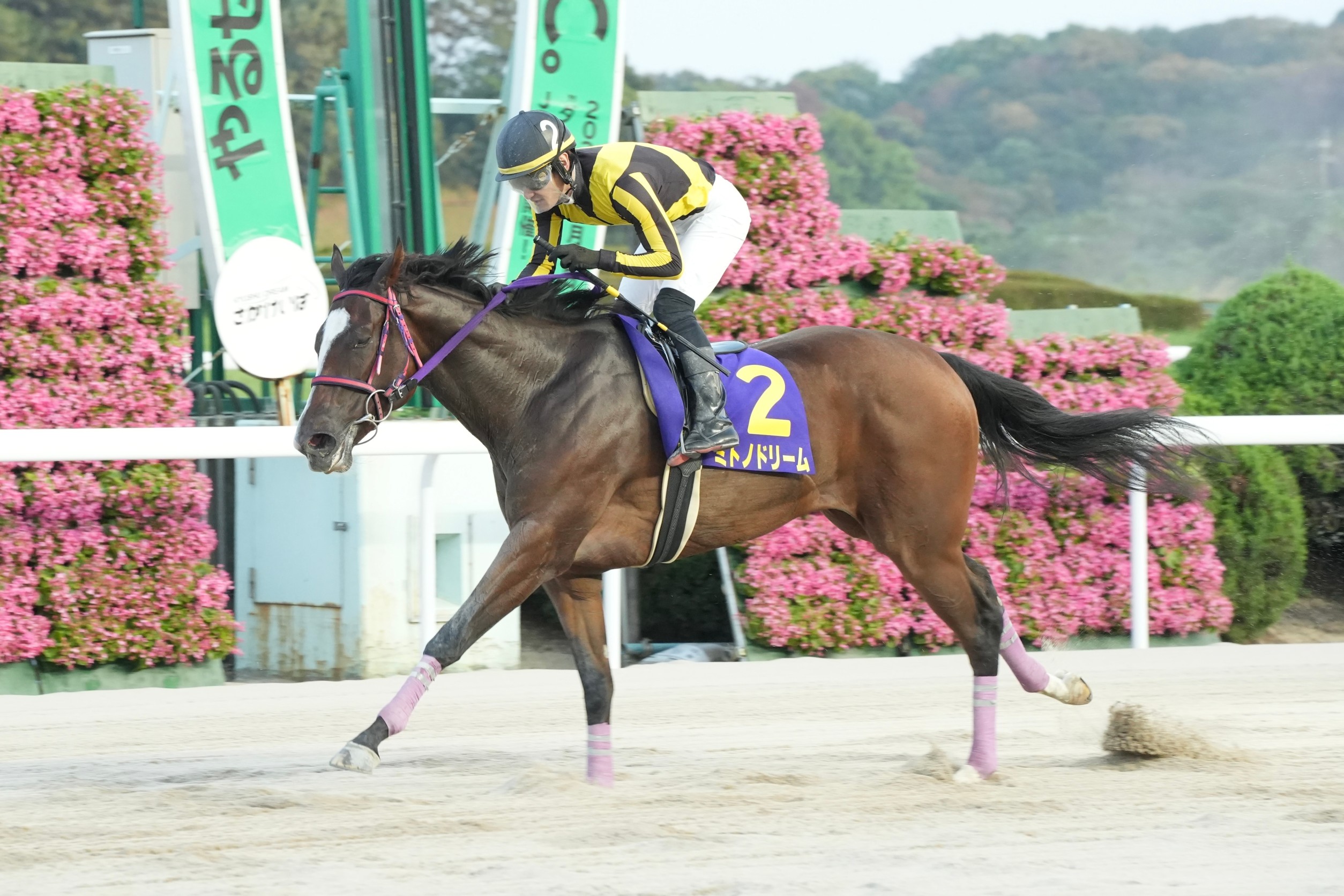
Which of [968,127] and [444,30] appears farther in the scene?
[968,127]

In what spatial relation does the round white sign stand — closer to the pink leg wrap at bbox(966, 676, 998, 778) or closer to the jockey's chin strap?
the jockey's chin strap

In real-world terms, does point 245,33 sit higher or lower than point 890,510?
higher

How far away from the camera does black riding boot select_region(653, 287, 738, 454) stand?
3.94 metres

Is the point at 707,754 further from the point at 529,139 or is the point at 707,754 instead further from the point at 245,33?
the point at 245,33

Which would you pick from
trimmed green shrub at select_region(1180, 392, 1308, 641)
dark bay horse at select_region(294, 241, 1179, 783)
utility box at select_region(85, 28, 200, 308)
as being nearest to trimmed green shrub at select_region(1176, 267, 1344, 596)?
trimmed green shrub at select_region(1180, 392, 1308, 641)

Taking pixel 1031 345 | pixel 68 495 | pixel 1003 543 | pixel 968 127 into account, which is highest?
pixel 968 127

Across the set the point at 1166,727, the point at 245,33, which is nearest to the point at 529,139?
the point at 1166,727

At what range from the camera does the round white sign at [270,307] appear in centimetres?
608

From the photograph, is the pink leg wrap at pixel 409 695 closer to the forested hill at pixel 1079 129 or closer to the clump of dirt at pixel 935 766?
the clump of dirt at pixel 935 766

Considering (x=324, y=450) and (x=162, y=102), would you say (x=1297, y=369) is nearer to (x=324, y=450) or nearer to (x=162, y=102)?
(x=324, y=450)

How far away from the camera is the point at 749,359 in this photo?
4230 millimetres

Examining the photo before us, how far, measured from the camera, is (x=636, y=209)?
387cm

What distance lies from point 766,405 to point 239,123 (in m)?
3.41

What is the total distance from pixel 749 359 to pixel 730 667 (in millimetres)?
2080
